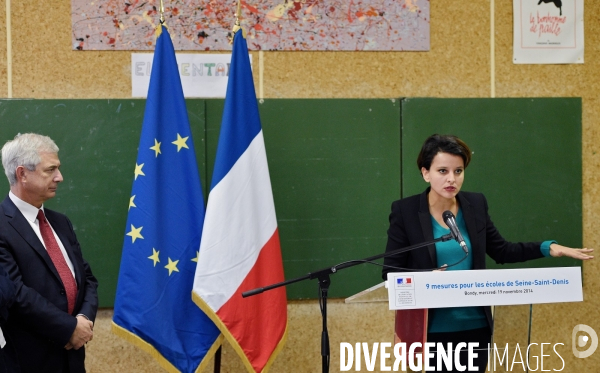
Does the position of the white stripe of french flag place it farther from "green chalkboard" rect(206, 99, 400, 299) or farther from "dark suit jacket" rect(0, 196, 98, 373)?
"dark suit jacket" rect(0, 196, 98, 373)

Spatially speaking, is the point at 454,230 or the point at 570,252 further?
the point at 570,252

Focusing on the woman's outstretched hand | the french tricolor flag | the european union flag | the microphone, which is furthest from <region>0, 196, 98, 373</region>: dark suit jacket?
the woman's outstretched hand

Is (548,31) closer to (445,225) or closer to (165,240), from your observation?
(445,225)

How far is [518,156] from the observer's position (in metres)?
3.69

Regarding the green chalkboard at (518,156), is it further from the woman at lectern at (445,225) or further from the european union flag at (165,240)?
the european union flag at (165,240)

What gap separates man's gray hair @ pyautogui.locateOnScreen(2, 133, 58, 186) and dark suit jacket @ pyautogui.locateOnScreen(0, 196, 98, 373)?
126 millimetres

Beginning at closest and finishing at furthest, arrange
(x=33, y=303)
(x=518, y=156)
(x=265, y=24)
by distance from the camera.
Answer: (x=33, y=303) → (x=265, y=24) → (x=518, y=156)

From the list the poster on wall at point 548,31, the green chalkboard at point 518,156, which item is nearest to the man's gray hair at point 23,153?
the green chalkboard at point 518,156

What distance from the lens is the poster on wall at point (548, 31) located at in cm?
374

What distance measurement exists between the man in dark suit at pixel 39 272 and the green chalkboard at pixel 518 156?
6.20ft

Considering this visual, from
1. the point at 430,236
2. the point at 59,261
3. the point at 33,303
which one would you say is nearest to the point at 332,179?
the point at 430,236

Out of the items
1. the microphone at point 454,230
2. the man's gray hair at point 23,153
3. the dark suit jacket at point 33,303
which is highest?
the man's gray hair at point 23,153

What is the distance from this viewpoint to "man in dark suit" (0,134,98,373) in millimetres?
2410

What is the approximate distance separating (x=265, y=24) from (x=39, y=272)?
1853 millimetres
